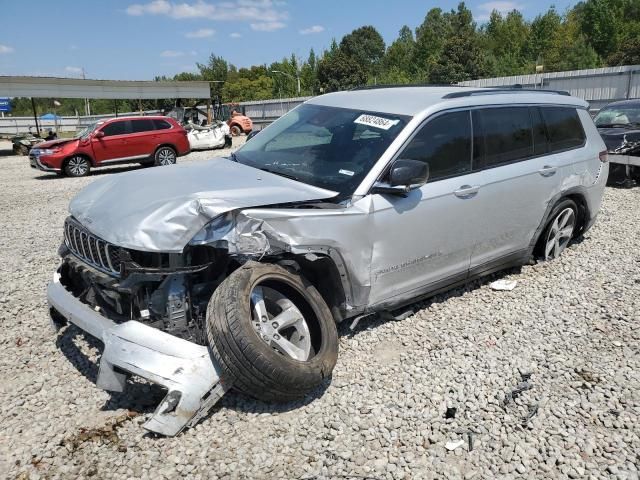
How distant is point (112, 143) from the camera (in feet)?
52.1

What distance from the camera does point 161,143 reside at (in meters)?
16.8

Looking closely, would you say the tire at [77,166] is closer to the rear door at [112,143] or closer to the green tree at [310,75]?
the rear door at [112,143]

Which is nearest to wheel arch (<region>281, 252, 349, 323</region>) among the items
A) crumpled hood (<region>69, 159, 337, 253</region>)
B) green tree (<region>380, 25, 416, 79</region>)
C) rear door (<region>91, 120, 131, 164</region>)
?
crumpled hood (<region>69, 159, 337, 253</region>)

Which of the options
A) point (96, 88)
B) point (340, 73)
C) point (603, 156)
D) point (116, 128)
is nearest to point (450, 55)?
point (340, 73)

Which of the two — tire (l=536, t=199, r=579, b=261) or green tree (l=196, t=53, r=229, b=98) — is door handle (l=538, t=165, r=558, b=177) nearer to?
tire (l=536, t=199, r=579, b=261)

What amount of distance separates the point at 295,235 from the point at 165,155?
1502 centimetres

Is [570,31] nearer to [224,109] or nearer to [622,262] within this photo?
[224,109]

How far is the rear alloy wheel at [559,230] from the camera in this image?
Result: 17.7ft

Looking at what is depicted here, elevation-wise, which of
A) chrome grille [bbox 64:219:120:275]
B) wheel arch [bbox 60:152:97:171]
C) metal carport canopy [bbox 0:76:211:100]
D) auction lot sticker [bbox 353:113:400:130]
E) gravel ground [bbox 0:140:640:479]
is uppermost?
metal carport canopy [bbox 0:76:211:100]

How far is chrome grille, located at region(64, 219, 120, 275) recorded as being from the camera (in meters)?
3.22

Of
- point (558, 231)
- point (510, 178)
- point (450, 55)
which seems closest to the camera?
point (510, 178)

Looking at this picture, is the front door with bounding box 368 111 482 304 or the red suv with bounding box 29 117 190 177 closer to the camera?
the front door with bounding box 368 111 482 304

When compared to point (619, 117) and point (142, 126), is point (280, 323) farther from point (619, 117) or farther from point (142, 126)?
point (142, 126)

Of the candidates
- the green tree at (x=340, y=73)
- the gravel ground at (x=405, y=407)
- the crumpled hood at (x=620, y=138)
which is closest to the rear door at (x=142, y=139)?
the gravel ground at (x=405, y=407)
